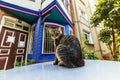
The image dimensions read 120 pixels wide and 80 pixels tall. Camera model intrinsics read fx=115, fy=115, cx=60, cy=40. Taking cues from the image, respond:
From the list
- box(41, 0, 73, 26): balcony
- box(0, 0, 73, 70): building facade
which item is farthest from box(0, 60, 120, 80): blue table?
box(41, 0, 73, 26): balcony

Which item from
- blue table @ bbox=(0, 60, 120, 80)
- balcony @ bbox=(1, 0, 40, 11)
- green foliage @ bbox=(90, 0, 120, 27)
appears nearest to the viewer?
blue table @ bbox=(0, 60, 120, 80)

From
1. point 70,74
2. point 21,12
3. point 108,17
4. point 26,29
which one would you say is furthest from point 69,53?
point 26,29

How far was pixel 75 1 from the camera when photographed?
8938mm

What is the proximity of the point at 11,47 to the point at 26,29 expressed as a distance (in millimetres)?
1286

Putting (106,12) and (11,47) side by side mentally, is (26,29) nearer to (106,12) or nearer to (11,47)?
(11,47)

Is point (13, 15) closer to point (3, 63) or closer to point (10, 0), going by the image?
point (10, 0)

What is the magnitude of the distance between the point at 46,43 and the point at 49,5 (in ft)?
5.61

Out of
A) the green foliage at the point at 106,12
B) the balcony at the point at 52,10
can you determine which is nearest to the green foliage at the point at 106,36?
the green foliage at the point at 106,12

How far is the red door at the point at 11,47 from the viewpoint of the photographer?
4465 millimetres

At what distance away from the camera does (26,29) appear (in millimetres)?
5691

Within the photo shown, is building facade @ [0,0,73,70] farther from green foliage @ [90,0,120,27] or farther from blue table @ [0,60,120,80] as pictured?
blue table @ [0,60,120,80]

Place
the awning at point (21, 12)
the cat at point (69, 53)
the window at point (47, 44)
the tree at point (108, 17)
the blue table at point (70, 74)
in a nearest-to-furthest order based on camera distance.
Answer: the blue table at point (70, 74), the cat at point (69, 53), the awning at point (21, 12), the tree at point (108, 17), the window at point (47, 44)

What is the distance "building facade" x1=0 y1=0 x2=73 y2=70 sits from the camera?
182 inches

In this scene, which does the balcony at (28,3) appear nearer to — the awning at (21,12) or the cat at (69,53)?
the awning at (21,12)
